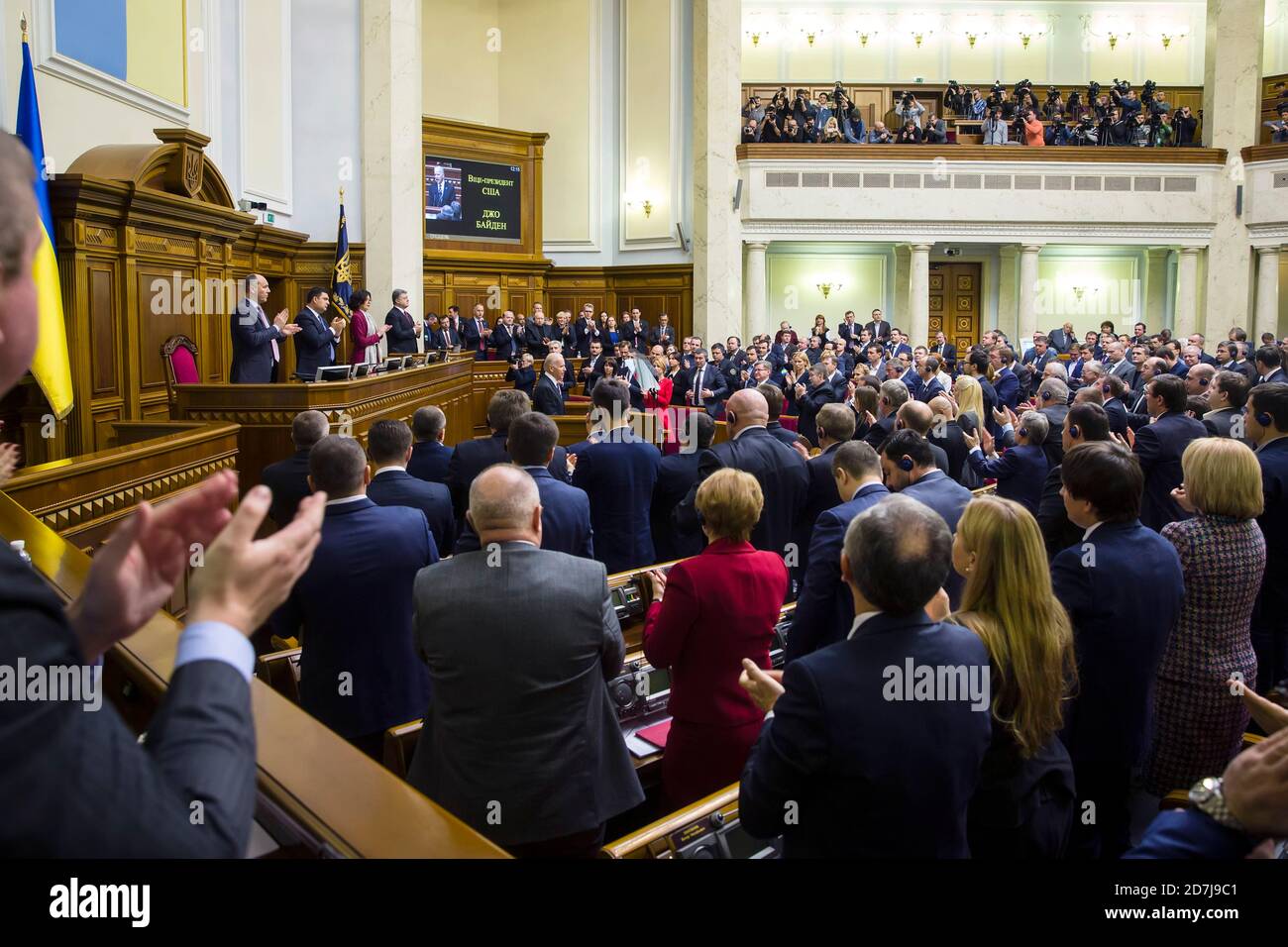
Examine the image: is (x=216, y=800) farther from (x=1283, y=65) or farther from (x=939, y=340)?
(x=1283, y=65)

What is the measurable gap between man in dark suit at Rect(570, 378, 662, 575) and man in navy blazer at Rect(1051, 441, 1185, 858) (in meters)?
2.72

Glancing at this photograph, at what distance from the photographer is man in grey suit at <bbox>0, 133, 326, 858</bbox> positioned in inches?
38.9

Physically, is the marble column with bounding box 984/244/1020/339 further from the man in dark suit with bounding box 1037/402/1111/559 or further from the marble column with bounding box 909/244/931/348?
the man in dark suit with bounding box 1037/402/1111/559

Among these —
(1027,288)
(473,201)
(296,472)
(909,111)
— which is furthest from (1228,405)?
(909,111)

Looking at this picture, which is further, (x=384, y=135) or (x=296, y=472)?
(x=384, y=135)

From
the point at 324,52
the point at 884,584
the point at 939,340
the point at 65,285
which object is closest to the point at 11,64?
the point at 65,285

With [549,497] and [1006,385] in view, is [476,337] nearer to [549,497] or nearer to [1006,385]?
[1006,385]

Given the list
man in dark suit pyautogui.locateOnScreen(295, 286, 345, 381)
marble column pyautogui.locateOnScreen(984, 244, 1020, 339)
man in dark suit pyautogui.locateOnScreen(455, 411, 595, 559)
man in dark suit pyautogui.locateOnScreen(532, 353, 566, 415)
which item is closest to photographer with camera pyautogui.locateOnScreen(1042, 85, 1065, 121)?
marble column pyautogui.locateOnScreen(984, 244, 1020, 339)

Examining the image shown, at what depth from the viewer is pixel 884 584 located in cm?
202

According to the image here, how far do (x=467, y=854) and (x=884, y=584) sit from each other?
99 cm

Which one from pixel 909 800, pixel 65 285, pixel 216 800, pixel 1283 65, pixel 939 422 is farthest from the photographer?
pixel 1283 65

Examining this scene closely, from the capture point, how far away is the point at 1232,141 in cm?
1842

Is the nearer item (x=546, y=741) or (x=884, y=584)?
(x=884, y=584)

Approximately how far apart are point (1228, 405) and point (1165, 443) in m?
0.78
